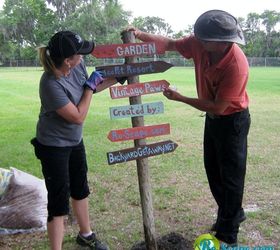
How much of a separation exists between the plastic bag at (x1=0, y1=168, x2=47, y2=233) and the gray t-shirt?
1083 mm

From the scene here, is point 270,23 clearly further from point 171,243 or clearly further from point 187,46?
point 171,243

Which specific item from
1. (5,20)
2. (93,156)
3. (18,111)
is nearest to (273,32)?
(5,20)

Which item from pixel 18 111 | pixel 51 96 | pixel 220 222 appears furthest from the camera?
pixel 18 111

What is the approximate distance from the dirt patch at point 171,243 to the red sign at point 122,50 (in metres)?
1.54

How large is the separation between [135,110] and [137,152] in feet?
1.04

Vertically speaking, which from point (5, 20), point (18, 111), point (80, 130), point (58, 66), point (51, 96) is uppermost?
point (5, 20)

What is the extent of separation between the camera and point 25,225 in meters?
3.79

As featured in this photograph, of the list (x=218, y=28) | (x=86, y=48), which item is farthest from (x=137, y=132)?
(x=218, y=28)

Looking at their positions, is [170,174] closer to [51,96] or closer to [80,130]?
[80,130]

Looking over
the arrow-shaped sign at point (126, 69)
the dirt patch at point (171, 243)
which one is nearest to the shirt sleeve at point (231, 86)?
the arrow-shaped sign at point (126, 69)

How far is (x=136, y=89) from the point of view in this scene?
305 centimetres

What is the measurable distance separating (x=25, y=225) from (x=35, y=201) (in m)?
0.23

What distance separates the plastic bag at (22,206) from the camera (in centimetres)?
378

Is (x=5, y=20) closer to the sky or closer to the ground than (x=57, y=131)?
closer to the sky
